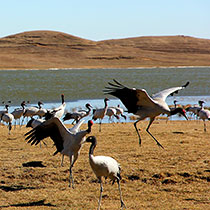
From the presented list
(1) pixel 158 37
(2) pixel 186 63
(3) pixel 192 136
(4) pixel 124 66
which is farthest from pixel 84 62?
(3) pixel 192 136

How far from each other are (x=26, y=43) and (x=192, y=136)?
10283 centimetres

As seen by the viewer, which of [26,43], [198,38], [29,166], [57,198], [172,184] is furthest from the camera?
[198,38]

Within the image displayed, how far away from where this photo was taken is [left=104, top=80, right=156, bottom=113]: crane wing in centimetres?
902

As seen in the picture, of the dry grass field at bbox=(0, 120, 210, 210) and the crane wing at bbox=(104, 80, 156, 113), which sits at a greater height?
the crane wing at bbox=(104, 80, 156, 113)

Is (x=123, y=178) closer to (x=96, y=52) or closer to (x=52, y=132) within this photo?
(x=52, y=132)

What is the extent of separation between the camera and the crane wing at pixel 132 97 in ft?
29.6

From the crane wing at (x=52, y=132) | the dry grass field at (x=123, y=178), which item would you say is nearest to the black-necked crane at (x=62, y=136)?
the crane wing at (x=52, y=132)

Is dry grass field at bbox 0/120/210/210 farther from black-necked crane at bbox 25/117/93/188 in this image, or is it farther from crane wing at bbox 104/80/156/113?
crane wing at bbox 104/80/156/113

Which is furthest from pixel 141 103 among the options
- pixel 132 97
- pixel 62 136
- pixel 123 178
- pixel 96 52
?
pixel 96 52

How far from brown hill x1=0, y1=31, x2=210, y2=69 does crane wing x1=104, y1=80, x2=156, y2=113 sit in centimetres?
7174

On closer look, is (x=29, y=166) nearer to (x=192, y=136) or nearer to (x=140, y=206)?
(x=140, y=206)

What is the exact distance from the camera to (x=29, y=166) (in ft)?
27.7

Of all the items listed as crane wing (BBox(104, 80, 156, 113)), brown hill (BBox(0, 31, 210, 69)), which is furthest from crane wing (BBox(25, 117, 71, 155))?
brown hill (BBox(0, 31, 210, 69))

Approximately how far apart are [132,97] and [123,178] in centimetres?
224
